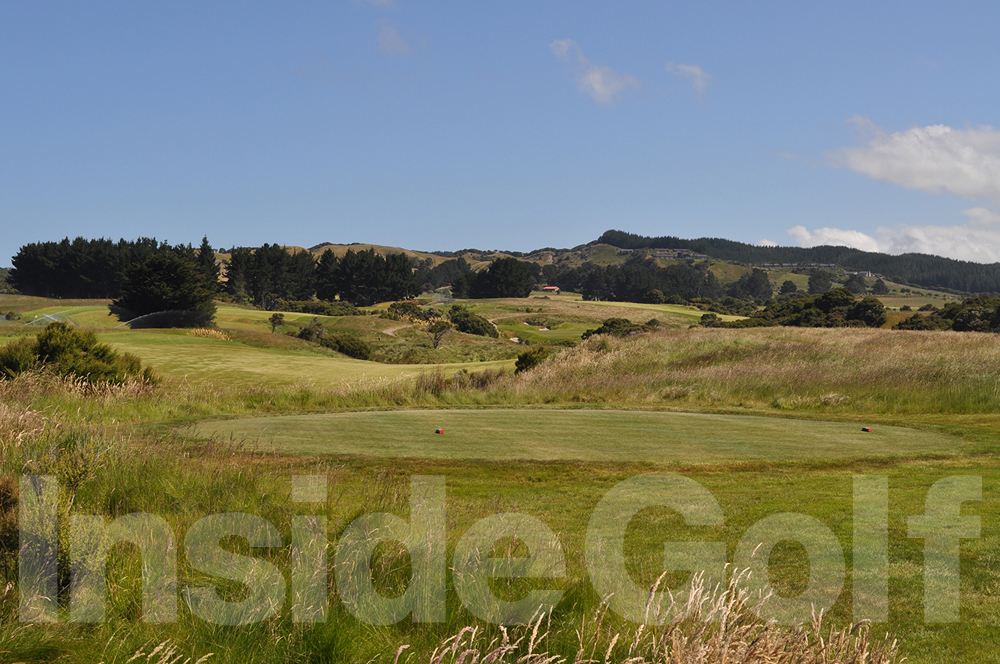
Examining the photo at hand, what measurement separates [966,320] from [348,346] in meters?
43.2

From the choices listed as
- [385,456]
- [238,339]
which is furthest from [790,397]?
[238,339]

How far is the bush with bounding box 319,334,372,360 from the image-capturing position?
54.8m

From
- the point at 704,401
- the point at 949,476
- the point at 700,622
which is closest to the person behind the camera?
the point at 700,622

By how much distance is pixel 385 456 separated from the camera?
1207cm

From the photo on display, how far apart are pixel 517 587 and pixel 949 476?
819 centimetres

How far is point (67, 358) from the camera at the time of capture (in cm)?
2139

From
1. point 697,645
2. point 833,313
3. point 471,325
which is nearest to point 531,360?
point 697,645

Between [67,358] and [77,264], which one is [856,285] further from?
[67,358]

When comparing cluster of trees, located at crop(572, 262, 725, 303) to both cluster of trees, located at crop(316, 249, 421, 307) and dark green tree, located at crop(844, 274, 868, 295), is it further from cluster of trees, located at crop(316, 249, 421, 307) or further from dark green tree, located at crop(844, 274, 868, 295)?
cluster of trees, located at crop(316, 249, 421, 307)

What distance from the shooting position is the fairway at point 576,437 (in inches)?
495

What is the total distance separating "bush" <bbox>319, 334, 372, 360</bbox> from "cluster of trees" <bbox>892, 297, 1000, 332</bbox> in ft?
120

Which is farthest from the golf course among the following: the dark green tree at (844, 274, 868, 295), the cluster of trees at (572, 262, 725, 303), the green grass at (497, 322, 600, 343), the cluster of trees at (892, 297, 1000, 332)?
the dark green tree at (844, 274, 868, 295)

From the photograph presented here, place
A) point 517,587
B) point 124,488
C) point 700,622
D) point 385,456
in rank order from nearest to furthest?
point 700,622, point 517,587, point 124,488, point 385,456

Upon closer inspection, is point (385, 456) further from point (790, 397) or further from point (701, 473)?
point (790, 397)
